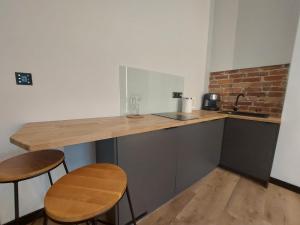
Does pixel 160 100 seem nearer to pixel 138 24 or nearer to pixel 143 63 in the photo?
pixel 143 63

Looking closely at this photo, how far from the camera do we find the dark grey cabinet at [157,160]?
0.99 metres

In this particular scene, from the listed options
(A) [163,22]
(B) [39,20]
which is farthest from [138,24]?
(B) [39,20]

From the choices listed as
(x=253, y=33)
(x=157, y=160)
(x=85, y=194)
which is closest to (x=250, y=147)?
(x=157, y=160)

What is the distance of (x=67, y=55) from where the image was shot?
3.73 feet

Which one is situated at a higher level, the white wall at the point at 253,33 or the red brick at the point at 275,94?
the white wall at the point at 253,33

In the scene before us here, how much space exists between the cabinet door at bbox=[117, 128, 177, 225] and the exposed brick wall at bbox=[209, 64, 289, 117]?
5.22 feet

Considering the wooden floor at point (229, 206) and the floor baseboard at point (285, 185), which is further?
the floor baseboard at point (285, 185)

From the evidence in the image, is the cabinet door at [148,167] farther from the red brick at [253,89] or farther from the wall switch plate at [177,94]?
the red brick at [253,89]

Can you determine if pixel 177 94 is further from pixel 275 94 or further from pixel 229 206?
pixel 229 206

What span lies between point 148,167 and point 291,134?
171 cm

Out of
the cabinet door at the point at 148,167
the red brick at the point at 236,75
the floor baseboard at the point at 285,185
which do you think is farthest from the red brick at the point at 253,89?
the cabinet door at the point at 148,167

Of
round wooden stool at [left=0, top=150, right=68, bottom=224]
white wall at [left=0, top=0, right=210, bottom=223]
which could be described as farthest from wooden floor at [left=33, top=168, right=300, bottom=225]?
white wall at [left=0, top=0, right=210, bottom=223]

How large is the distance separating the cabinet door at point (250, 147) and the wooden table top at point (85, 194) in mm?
1740

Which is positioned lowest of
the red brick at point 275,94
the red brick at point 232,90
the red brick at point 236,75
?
the red brick at point 275,94
